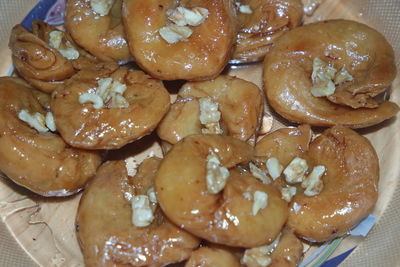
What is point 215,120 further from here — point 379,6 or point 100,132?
point 379,6

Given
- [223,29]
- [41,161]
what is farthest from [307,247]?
[41,161]

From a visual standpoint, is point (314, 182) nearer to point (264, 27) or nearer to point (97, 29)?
point (264, 27)

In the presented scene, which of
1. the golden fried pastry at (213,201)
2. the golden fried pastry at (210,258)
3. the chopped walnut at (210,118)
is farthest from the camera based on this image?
the chopped walnut at (210,118)

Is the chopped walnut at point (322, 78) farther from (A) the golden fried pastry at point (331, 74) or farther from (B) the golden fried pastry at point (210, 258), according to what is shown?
(B) the golden fried pastry at point (210, 258)

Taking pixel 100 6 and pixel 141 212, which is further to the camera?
pixel 100 6

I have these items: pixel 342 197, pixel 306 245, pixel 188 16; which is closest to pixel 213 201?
pixel 342 197

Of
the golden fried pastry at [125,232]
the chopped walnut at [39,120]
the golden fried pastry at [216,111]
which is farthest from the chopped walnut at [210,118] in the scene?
the chopped walnut at [39,120]

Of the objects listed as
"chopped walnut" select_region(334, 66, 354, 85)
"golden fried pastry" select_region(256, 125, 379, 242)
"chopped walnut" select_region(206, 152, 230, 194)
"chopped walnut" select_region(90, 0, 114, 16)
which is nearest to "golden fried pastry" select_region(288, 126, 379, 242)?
"golden fried pastry" select_region(256, 125, 379, 242)

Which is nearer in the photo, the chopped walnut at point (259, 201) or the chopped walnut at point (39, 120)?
the chopped walnut at point (259, 201)

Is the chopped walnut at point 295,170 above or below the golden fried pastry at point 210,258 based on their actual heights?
above
